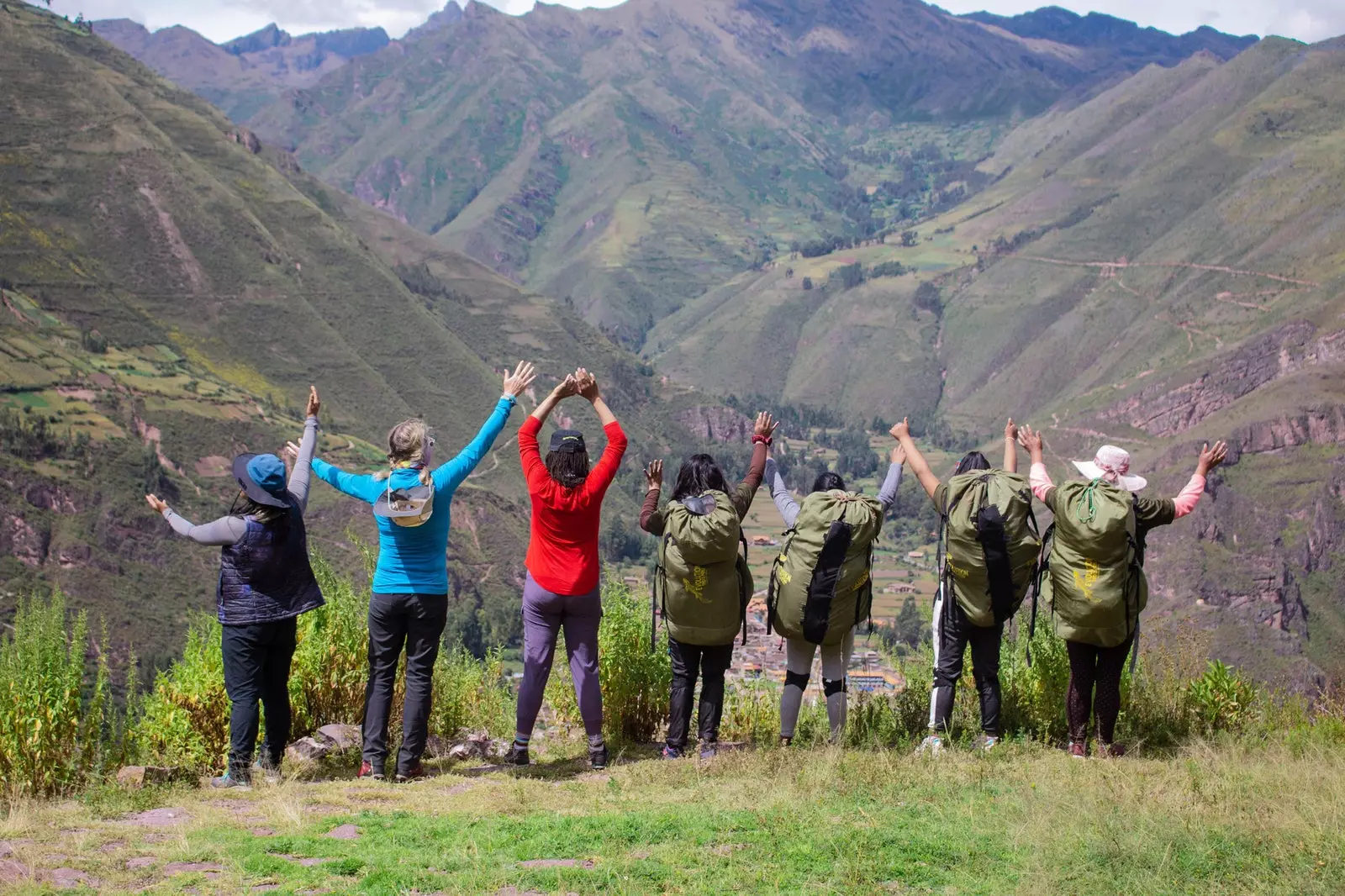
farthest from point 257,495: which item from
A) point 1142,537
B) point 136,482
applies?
point 136,482

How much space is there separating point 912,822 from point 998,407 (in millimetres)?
177654

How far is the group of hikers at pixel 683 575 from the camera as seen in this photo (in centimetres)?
821

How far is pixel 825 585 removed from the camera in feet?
28.6

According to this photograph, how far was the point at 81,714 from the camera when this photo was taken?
28.9ft

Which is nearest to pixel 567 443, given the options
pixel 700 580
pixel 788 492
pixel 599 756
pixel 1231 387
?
pixel 700 580

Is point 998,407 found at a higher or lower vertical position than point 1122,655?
higher

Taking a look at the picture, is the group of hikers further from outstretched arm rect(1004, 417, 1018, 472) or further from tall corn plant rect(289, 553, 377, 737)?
tall corn plant rect(289, 553, 377, 737)

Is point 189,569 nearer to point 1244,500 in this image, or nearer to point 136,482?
point 136,482

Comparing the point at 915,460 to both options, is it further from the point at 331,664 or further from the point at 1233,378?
the point at 1233,378

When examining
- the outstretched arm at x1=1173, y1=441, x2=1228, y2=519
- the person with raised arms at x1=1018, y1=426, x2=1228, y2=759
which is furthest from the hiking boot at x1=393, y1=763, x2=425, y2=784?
the outstretched arm at x1=1173, y1=441, x2=1228, y2=519

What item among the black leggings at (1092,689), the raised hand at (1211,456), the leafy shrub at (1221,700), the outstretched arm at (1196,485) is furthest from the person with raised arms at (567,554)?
the leafy shrub at (1221,700)

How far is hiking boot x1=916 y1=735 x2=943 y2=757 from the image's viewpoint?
28.2 feet

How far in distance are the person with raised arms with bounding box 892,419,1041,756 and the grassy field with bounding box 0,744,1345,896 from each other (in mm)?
649

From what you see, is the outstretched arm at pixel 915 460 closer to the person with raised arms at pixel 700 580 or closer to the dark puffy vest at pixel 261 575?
the person with raised arms at pixel 700 580
